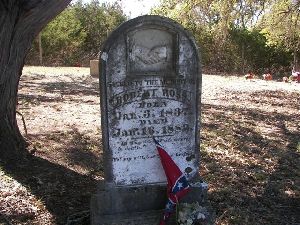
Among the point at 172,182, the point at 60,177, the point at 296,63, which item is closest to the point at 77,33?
the point at 296,63

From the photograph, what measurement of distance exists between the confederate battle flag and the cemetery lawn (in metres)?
0.58

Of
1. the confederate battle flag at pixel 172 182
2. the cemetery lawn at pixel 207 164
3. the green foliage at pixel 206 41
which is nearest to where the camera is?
the confederate battle flag at pixel 172 182

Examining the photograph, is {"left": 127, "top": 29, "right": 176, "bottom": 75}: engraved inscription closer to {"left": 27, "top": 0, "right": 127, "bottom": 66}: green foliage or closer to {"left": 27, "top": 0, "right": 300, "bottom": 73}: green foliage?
{"left": 27, "top": 0, "right": 300, "bottom": 73}: green foliage

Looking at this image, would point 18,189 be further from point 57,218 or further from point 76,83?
point 76,83

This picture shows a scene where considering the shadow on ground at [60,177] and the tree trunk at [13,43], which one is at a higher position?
the tree trunk at [13,43]

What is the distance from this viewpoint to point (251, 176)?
5.20m

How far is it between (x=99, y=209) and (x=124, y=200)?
23 cm

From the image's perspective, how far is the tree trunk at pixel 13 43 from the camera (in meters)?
4.77

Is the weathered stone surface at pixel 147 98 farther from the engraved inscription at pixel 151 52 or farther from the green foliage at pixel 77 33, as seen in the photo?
the green foliage at pixel 77 33

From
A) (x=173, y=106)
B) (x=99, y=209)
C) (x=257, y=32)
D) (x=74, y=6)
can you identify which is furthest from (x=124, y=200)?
(x=74, y=6)

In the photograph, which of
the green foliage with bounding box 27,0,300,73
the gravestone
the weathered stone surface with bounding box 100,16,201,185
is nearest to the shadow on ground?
the gravestone

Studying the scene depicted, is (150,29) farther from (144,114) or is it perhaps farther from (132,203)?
(132,203)

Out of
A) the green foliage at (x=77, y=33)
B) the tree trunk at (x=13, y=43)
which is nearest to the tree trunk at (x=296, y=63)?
the green foliage at (x=77, y=33)

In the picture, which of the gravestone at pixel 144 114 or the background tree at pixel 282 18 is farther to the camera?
the background tree at pixel 282 18
